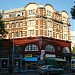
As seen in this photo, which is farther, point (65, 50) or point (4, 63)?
point (65, 50)

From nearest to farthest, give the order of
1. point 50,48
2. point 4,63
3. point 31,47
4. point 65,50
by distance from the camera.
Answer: point 31,47
point 50,48
point 4,63
point 65,50

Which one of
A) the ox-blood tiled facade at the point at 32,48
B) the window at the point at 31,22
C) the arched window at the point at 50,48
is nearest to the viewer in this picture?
the ox-blood tiled facade at the point at 32,48

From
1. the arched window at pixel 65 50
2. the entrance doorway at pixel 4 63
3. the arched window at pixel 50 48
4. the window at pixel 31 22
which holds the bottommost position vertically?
the entrance doorway at pixel 4 63

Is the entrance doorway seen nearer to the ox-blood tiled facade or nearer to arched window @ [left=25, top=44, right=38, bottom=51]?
the ox-blood tiled facade

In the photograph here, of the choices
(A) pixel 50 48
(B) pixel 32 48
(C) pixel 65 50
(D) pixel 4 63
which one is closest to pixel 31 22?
(B) pixel 32 48

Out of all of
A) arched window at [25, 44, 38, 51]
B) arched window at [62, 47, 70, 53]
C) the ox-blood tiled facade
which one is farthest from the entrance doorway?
arched window at [62, 47, 70, 53]

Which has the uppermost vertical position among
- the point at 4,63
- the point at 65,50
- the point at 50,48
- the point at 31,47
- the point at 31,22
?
the point at 31,22

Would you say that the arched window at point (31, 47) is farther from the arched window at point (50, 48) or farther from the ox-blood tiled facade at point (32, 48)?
the arched window at point (50, 48)

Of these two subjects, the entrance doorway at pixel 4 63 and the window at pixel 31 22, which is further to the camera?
the entrance doorway at pixel 4 63

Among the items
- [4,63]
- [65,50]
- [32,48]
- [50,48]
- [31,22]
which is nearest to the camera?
[32,48]

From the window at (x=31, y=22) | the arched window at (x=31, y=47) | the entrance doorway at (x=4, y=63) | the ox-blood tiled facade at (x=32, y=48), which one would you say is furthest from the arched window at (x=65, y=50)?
the entrance doorway at (x=4, y=63)

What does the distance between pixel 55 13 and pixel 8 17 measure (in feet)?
46.2

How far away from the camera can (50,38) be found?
224ft

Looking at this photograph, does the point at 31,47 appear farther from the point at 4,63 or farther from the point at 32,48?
the point at 4,63
